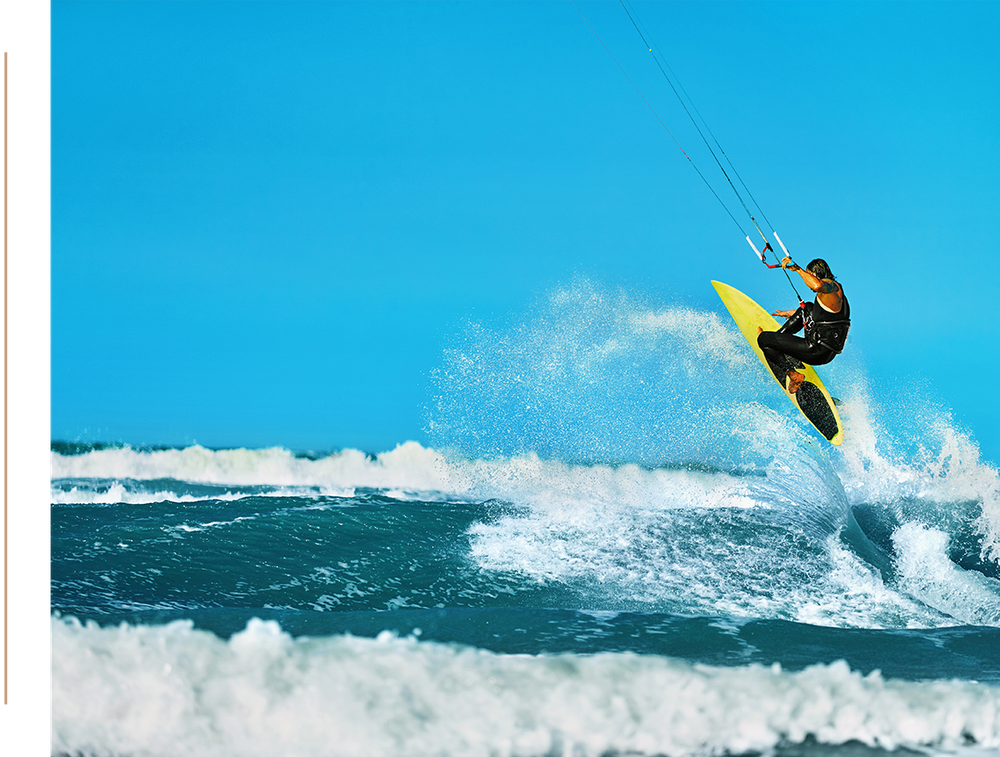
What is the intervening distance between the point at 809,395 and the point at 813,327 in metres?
1.48

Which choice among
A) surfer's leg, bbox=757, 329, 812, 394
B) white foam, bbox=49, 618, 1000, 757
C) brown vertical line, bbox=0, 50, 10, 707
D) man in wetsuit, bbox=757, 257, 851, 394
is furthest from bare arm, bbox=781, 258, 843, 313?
brown vertical line, bbox=0, 50, 10, 707

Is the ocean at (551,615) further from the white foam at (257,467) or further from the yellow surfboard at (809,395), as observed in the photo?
the white foam at (257,467)

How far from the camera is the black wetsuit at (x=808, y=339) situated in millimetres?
6707

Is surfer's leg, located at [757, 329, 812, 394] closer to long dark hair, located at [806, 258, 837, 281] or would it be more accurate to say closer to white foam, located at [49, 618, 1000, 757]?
long dark hair, located at [806, 258, 837, 281]

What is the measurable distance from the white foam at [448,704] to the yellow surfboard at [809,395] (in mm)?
5417

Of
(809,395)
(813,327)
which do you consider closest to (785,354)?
(813,327)

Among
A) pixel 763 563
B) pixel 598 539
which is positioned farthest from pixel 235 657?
pixel 763 563

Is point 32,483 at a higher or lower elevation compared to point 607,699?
higher

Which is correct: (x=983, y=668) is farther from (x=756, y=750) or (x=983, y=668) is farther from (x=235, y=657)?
(x=235, y=657)

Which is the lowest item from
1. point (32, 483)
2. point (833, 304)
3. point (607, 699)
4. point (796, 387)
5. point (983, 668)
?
point (983, 668)

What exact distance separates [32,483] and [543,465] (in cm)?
855

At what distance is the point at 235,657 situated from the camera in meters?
2.77

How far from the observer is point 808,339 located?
701 cm

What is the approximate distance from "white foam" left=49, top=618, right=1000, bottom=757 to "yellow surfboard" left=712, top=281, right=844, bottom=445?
17.8 ft
